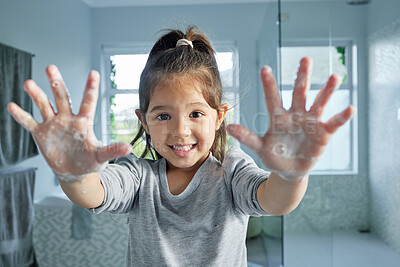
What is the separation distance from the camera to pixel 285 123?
35 cm

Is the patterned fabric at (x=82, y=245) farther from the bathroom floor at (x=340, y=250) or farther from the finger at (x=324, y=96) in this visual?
the finger at (x=324, y=96)

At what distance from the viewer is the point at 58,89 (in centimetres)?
Answer: 35

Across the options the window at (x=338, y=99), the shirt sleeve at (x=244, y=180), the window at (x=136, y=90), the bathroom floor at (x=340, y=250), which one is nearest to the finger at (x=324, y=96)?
the shirt sleeve at (x=244, y=180)

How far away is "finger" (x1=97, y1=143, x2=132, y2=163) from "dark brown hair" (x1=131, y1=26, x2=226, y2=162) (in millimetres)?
152

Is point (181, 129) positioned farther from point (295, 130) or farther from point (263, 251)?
point (263, 251)

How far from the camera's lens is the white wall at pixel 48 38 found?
4.95 feet

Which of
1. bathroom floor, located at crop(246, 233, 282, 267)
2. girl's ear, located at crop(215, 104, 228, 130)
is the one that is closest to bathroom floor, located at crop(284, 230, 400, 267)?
bathroom floor, located at crop(246, 233, 282, 267)

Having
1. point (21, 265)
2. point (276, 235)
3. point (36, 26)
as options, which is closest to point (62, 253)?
point (21, 265)

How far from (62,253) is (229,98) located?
121 cm

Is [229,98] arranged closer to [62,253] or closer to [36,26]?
[62,253]

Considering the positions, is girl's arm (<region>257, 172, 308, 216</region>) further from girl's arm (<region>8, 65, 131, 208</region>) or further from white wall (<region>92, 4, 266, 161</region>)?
white wall (<region>92, 4, 266, 161</region>)

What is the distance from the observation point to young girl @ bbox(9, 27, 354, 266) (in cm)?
35

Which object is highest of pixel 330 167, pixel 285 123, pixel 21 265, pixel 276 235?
pixel 285 123

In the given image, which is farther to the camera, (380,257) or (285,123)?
(380,257)
